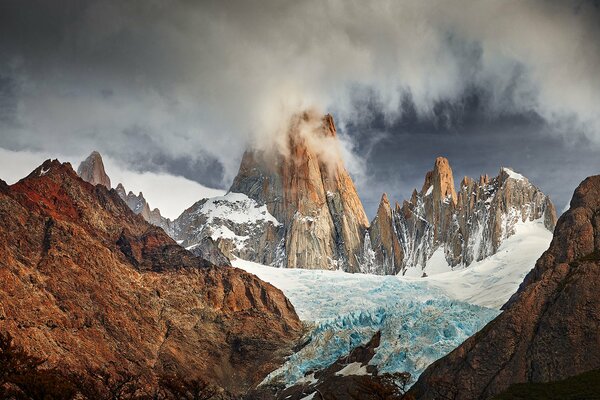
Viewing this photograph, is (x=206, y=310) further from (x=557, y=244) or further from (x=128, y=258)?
(x=557, y=244)

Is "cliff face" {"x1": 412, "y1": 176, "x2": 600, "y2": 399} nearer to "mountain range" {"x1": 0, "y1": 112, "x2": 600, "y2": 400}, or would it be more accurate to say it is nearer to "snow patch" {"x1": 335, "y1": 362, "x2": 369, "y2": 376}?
"mountain range" {"x1": 0, "y1": 112, "x2": 600, "y2": 400}

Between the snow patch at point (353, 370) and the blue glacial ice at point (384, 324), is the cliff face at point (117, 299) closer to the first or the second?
the blue glacial ice at point (384, 324)

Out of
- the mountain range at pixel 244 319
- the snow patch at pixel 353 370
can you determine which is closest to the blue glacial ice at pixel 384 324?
the mountain range at pixel 244 319

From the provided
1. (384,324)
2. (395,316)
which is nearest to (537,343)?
(395,316)

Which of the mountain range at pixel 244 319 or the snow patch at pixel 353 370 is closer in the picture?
the mountain range at pixel 244 319

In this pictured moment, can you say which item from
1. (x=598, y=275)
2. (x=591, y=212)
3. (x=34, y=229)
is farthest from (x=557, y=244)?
(x=34, y=229)

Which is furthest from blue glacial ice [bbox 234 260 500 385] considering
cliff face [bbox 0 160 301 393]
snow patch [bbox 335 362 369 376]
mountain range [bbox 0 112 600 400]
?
cliff face [bbox 0 160 301 393]

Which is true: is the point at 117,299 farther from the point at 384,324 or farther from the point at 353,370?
the point at 384,324
